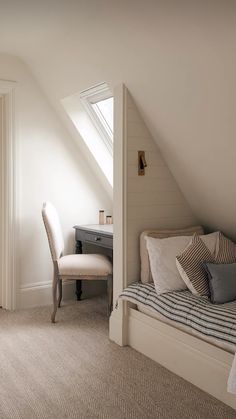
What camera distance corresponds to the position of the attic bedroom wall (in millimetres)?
3883

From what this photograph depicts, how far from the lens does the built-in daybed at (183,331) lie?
2346mm

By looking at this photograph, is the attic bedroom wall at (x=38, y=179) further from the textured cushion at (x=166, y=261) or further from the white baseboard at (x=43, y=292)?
the textured cushion at (x=166, y=261)

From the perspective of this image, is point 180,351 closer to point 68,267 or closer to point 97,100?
point 68,267

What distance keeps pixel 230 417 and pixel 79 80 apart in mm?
2593

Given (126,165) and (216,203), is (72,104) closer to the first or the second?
(126,165)

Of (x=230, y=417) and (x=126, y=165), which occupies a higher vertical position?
(x=126, y=165)

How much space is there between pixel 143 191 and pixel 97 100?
1.14 m

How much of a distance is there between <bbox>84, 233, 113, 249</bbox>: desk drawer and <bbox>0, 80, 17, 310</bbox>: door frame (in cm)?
65

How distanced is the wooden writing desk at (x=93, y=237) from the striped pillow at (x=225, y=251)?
36.9 inches

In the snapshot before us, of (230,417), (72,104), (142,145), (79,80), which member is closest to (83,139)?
(72,104)

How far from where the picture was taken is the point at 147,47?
262cm

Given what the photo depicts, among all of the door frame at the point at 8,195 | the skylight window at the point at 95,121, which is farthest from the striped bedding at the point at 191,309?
the skylight window at the point at 95,121

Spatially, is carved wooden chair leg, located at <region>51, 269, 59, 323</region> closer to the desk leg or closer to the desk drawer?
the desk drawer

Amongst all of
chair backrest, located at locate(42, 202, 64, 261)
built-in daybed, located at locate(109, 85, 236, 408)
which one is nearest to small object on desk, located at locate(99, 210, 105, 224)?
chair backrest, located at locate(42, 202, 64, 261)
